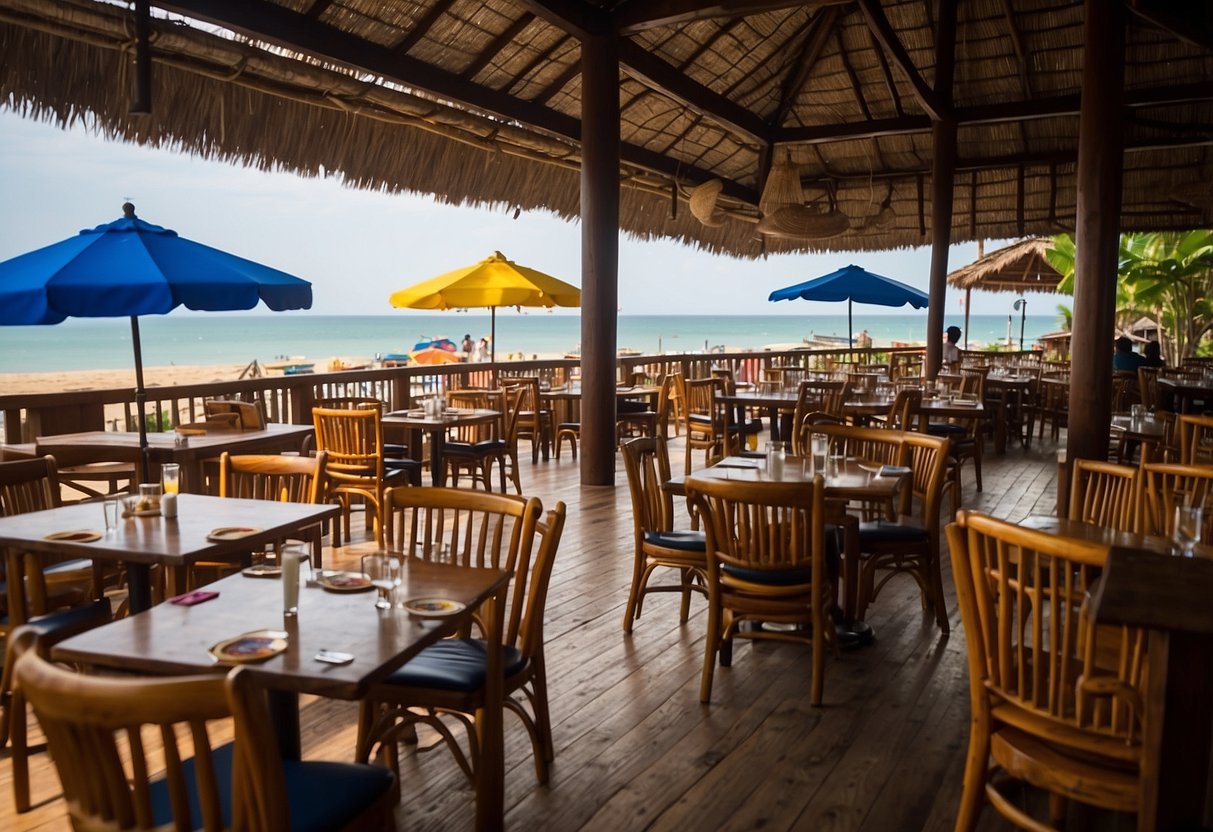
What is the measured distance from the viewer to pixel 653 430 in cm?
→ 928

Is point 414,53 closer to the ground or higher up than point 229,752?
higher up

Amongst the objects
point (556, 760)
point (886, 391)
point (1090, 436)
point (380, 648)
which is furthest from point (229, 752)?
point (886, 391)

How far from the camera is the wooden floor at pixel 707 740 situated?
2582 millimetres

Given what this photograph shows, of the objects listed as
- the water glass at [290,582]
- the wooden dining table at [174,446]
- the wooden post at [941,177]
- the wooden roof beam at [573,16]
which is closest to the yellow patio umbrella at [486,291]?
the wooden roof beam at [573,16]

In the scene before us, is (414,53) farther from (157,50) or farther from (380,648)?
(380,648)

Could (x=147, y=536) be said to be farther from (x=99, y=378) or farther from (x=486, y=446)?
(x=99, y=378)

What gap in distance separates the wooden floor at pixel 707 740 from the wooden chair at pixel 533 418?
4.22 m

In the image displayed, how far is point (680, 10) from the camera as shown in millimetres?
7055

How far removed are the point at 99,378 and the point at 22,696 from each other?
37.4 metres

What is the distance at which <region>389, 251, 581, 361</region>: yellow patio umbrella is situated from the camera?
28.0 feet

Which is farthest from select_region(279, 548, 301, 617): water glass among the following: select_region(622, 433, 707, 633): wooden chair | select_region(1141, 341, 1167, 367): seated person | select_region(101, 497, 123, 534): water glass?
select_region(1141, 341, 1167, 367): seated person

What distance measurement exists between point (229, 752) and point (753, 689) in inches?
81.1

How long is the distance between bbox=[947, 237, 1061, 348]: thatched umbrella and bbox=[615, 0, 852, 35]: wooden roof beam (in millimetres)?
10166

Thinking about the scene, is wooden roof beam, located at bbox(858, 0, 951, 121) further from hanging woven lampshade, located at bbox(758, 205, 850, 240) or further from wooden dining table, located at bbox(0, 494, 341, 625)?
wooden dining table, located at bbox(0, 494, 341, 625)
